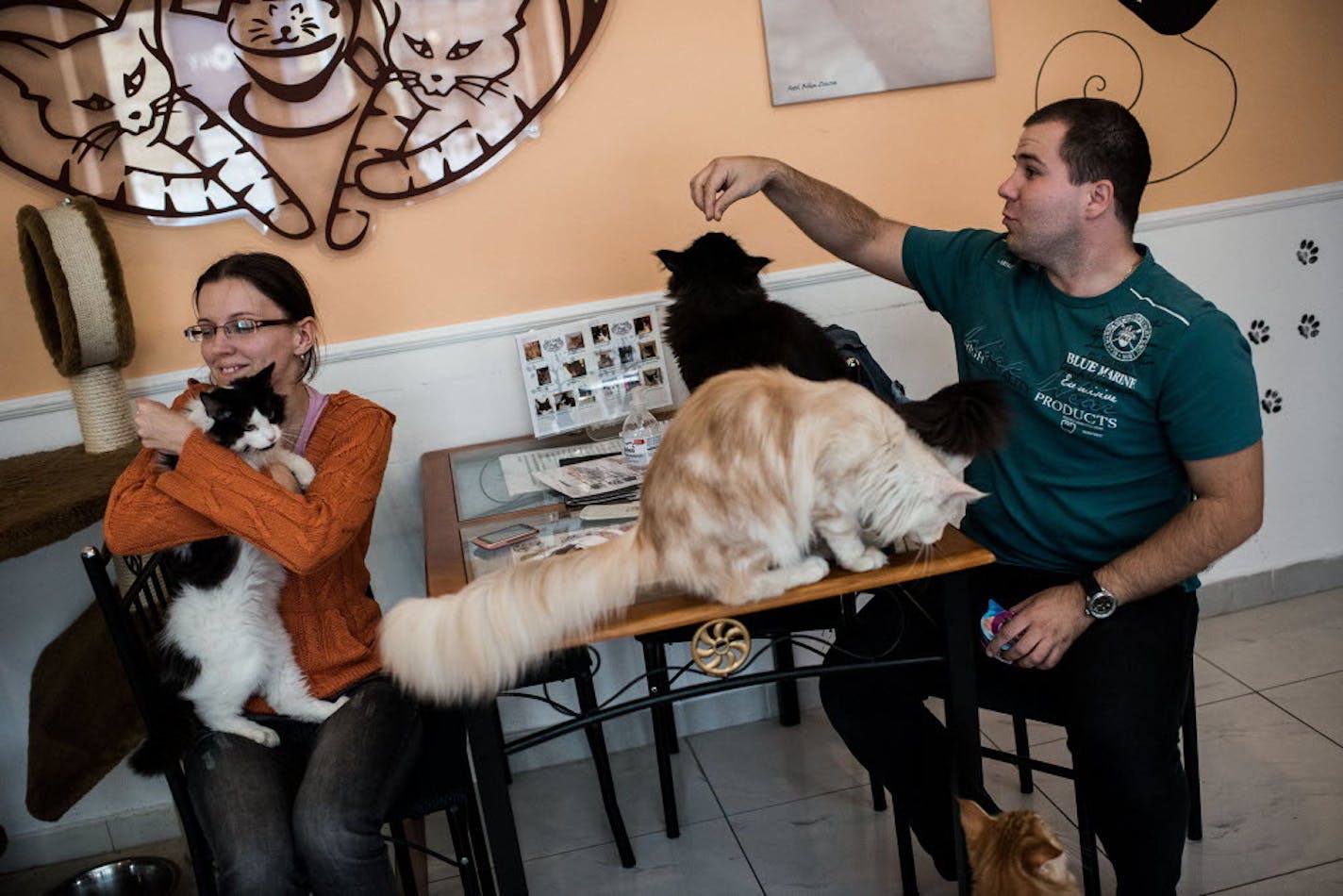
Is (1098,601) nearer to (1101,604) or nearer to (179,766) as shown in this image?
(1101,604)

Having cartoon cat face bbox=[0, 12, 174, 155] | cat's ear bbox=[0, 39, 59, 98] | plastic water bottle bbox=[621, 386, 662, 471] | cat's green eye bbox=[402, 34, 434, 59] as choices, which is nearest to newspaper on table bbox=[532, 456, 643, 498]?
plastic water bottle bbox=[621, 386, 662, 471]

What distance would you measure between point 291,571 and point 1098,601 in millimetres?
1306

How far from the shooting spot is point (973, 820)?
1539 millimetres

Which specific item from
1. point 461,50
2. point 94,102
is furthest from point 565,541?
point 94,102

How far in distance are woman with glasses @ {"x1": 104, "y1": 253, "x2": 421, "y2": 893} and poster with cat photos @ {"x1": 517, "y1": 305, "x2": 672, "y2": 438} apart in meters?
0.55

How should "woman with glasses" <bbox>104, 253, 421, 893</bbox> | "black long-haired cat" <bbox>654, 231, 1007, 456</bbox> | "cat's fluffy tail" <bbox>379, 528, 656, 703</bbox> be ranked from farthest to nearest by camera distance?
"black long-haired cat" <bbox>654, 231, 1007, 456</bbox> → "woman with glasses" <bbox>104, 253, 421, 893</bbox> → "cat's fluffy tail" <bbox>379, 528, 656, 703</bbox>

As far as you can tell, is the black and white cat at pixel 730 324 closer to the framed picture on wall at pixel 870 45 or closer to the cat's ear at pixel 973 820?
the framed picture on wall at pixel 870 45

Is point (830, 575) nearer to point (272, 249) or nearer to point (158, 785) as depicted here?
point (272, 249)

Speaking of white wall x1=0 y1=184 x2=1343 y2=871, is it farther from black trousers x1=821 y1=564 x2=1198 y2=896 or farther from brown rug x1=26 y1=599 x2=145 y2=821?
black trousers x1=821 y1=564 x2=1198 y2=896

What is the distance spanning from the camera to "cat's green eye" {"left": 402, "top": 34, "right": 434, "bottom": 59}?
7.43 feet

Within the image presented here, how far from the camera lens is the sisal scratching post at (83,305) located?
2.03 meters

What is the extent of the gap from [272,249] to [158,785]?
1301 mm

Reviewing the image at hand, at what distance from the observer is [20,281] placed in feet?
7.32

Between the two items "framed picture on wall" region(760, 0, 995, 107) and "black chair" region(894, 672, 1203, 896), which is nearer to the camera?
"black chair" region(894, 672, 1203, 896)
